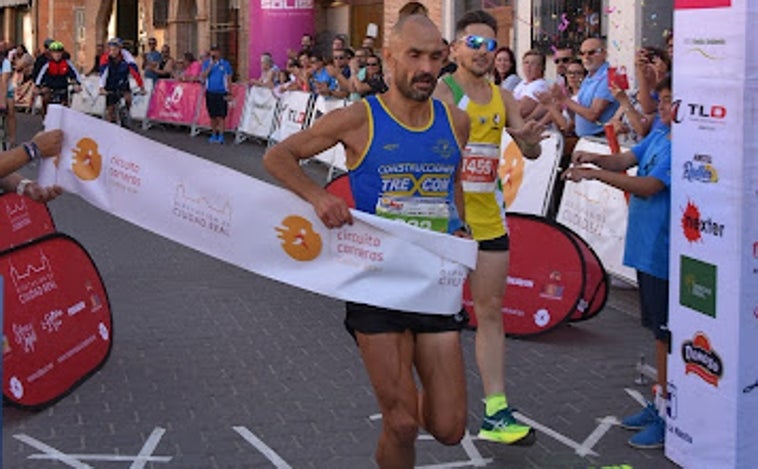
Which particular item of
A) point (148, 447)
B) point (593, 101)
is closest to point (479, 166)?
point (148, 447)

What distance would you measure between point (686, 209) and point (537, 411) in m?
1.61

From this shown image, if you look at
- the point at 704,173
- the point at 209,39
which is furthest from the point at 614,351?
the point at 209,39

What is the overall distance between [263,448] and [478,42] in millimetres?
2075

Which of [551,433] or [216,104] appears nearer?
[551,433]

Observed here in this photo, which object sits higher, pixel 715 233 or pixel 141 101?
pixel 141 101

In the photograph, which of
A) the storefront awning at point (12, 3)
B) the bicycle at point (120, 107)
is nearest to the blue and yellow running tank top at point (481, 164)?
the bicycle at point (120, 107)

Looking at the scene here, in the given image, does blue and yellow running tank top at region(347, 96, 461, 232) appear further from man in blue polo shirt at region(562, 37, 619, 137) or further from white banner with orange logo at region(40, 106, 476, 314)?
man in blue polo shirt at region(562, 37, 619, 137)

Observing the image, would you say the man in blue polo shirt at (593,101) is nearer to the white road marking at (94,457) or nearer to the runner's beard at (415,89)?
the white road marking at (94,457)

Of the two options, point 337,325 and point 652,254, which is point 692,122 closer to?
point 652,254

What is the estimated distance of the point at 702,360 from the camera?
5.81m

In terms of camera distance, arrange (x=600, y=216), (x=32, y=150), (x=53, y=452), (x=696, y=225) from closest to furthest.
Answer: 1. (x=696, y=225)
2. (x=32, y=150)
3. (x=53, y=452)
4. (x=600, y=216)

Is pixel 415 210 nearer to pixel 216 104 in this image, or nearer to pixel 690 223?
pixel 690 223

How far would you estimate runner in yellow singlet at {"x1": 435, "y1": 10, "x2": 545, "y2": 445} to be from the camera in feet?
21.5

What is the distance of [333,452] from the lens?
20.5 ft
